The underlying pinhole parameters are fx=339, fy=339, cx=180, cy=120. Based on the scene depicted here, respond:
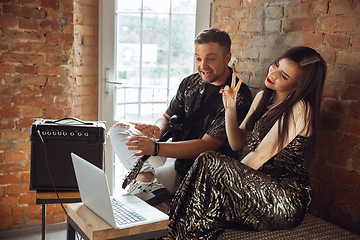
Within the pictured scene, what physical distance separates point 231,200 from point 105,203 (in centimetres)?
60

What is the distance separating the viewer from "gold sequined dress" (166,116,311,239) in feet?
4.94

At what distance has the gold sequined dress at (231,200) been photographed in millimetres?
1507

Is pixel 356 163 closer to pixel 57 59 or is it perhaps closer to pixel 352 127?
pixel 352 127

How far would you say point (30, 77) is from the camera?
265 cm

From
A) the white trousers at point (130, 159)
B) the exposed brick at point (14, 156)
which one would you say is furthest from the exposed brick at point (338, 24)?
the exposed brick at point (14, 156)

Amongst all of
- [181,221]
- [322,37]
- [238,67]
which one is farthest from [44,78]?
[322,37]

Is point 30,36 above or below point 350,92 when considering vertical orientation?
above

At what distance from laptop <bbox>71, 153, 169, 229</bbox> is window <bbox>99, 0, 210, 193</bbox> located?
5.39 feet

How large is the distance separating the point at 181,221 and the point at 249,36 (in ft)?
4.61

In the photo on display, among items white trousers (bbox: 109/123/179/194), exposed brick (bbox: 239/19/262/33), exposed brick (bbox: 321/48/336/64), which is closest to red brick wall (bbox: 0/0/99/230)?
white trousers (bbox: 109/123/179/194)

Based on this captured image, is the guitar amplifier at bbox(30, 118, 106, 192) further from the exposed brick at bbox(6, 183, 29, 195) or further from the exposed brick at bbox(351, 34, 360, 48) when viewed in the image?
the exposed brick at bbox(351, 34, 360, 48)

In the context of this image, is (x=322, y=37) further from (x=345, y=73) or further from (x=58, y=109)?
(x=58, y=109)

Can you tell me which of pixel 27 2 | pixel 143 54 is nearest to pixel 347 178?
pixel 143 54

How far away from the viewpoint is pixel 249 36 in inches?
93.2
